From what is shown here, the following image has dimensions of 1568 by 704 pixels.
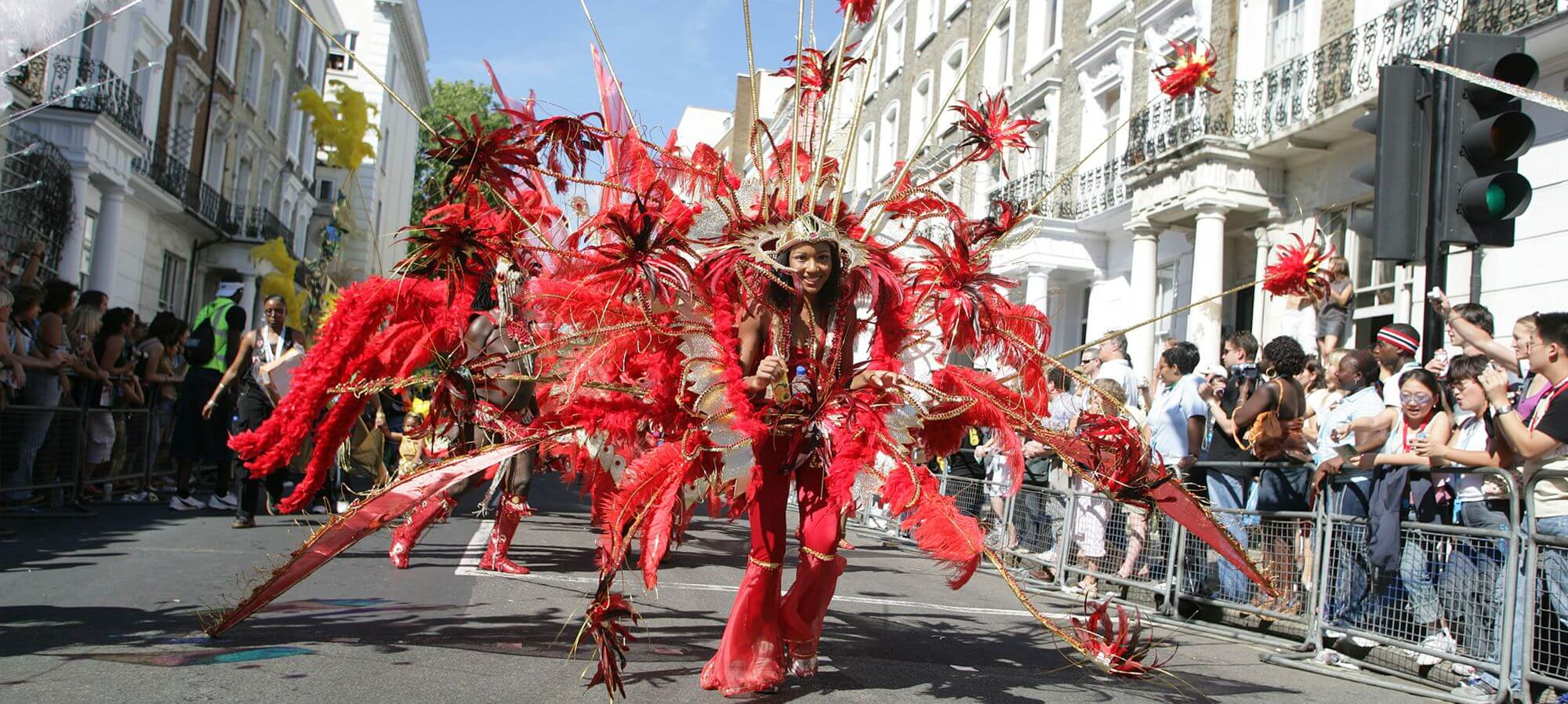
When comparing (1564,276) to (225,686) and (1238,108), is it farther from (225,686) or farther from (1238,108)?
(225,686)

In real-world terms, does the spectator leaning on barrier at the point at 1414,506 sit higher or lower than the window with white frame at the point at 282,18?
lower

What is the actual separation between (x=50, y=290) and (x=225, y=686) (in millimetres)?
7018

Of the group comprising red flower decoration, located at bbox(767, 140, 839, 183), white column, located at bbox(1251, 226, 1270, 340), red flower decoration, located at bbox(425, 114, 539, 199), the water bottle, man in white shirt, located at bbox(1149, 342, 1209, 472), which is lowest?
the water bottle

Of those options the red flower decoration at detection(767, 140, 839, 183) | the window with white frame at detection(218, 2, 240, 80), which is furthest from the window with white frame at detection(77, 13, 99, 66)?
the red flower decoration at detection(767, 140, 839, 183)

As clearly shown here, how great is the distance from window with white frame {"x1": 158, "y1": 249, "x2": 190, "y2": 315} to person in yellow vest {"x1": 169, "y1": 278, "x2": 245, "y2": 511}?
20.9m

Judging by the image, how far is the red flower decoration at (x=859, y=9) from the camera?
5.33 meters

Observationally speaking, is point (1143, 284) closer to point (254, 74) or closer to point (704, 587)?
point (704, 587)

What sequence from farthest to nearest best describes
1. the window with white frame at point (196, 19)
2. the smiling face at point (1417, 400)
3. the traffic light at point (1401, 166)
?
the window with white frame at point (196, 19), the smiling face at point (1417, 400), the traffic light at point (1401, 166)

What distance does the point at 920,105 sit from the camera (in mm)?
34094

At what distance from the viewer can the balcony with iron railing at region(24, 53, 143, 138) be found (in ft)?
62.3

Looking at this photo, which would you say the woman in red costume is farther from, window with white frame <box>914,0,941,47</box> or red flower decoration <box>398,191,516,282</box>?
window with white frame <box>914,0,941,47</box>

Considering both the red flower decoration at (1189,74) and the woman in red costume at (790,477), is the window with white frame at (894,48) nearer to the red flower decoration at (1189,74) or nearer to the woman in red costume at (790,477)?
the red flower decoration at (1189,74)

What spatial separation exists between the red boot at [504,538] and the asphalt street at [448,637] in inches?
6.0

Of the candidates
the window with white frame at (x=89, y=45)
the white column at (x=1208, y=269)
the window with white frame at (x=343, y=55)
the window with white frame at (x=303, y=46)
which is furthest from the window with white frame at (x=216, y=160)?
the white column at (x=1208, y=269)
